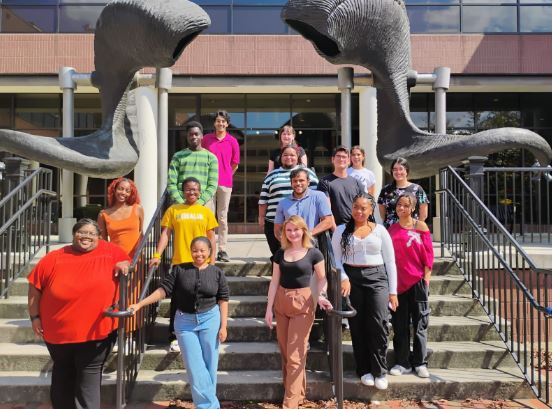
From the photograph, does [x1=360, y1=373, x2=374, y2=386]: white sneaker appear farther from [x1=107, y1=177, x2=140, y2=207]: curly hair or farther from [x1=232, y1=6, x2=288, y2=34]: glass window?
[x1=232, y1=6, x2=288, y2=34]: glass window

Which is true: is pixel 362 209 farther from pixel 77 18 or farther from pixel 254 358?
pixel 77 18

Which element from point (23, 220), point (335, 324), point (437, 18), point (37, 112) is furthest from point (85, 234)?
point (37, 112)

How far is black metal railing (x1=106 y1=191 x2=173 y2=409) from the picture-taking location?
12.8 feet

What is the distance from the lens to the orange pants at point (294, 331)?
162 inches

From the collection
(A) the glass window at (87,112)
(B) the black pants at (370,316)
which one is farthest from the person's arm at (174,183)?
(A) the glass window at (87,112)

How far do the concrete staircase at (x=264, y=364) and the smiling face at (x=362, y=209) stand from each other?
1.30 meters

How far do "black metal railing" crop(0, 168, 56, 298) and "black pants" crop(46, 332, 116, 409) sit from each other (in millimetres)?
2462

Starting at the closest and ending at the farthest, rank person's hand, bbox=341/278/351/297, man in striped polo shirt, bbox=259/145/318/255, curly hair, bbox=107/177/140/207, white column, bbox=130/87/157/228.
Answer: person's hand, bbox=341/278/351/297
curly hair, bbox=107/177/140/207
man in striped polo shirt, bbox=259/145/318/255
white column, bbox=130/87/157/228

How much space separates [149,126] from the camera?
1377 cm

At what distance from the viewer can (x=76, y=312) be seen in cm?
352

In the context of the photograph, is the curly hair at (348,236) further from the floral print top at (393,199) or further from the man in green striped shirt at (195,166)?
the man in green striped shirt at (195,166)

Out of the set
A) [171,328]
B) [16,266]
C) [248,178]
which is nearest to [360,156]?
[171,328]

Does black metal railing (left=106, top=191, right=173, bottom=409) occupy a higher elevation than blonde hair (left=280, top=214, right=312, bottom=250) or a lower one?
lower

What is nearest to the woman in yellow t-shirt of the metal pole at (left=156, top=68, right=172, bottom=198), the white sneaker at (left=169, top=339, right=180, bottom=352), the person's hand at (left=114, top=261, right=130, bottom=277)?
the white sneaker at (left=169, top=339, right=180, bottom=352)
